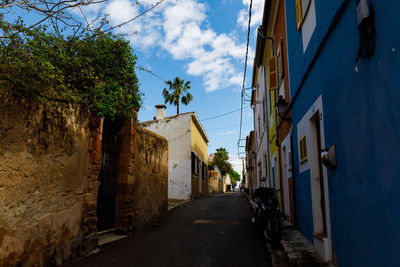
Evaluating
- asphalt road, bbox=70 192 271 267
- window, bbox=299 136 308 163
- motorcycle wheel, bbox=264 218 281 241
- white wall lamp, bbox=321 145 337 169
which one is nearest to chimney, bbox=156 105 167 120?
asphalt road, bbox=70 192 271 267

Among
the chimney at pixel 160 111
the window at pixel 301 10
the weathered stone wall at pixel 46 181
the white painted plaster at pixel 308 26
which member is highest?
the chimney at pixel 160 111

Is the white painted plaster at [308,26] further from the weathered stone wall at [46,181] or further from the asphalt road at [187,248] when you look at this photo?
the weathered stone wall at [46,181]

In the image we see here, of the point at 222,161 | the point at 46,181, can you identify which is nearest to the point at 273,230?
the point at 46,181

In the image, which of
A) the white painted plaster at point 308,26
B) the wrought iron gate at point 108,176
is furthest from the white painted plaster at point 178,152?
the white painted plaster at point 308,26

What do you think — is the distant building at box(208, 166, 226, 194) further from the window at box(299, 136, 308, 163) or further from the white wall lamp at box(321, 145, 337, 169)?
the white wall lamp at box(321, 145, 337, 169)

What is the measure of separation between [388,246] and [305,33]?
14.4 ft

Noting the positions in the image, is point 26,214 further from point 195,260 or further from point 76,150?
point 195,260

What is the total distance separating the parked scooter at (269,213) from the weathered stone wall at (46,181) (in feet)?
11.8

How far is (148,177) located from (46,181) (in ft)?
16.2

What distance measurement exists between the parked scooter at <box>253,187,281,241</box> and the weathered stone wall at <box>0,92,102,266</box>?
11.8 ft

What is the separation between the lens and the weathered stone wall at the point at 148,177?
28.4 ft

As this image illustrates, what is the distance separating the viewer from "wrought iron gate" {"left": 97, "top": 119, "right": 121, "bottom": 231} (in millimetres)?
7254

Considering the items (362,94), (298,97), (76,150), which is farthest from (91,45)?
(362,94)

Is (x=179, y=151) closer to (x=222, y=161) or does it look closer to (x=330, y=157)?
(x=330, y=157)
